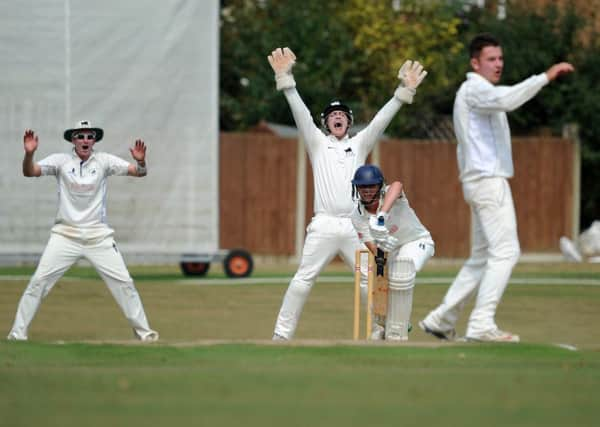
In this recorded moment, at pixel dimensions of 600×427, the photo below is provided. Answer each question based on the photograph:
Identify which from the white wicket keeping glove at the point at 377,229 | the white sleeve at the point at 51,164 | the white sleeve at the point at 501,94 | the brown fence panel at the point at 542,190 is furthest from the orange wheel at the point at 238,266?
the white sleeve at the point at 501,94

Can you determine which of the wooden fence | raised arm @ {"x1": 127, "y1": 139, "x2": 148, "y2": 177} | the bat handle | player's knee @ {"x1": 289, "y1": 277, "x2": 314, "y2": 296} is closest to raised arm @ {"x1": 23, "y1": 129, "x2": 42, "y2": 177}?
raised arm @ {"x1": 127, "y1": 139, "x2": 148, "y2": 177}

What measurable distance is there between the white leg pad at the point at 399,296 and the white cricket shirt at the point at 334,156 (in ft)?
2.88

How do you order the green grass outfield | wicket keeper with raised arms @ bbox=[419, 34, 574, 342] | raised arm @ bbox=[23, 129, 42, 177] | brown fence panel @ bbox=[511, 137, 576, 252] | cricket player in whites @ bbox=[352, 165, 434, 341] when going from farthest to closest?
brown fence panel @ bbox=[511, 137, 576, 252] → raised arm @ bbox=[23, 129, 42, 177] → cricket player in whites @ bbox=[352, 165, 434, 341] → wicket keeper with raised arms @ bbox=[419, 34, 574, 342] → the green grass outfield

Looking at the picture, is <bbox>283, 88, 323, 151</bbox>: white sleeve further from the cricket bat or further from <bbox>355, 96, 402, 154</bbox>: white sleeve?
the cricket bat

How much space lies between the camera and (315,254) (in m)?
12.0

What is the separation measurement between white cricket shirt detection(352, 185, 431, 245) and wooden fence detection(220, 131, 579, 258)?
1465 cm

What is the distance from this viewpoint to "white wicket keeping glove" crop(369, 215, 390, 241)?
434 inches

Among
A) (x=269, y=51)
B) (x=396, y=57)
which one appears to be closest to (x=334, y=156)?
(x=269, y=51)

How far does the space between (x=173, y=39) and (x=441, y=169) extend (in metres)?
8.18

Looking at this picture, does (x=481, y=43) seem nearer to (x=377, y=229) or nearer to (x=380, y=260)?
(x=377, y=229)

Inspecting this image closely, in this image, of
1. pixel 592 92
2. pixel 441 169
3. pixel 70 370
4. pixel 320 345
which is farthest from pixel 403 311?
pixel 592 92

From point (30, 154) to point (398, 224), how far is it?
2.96 metres

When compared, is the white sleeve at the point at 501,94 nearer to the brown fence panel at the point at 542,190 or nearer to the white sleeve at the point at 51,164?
the white sleeve at the point at 51,164

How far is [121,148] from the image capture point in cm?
1980
